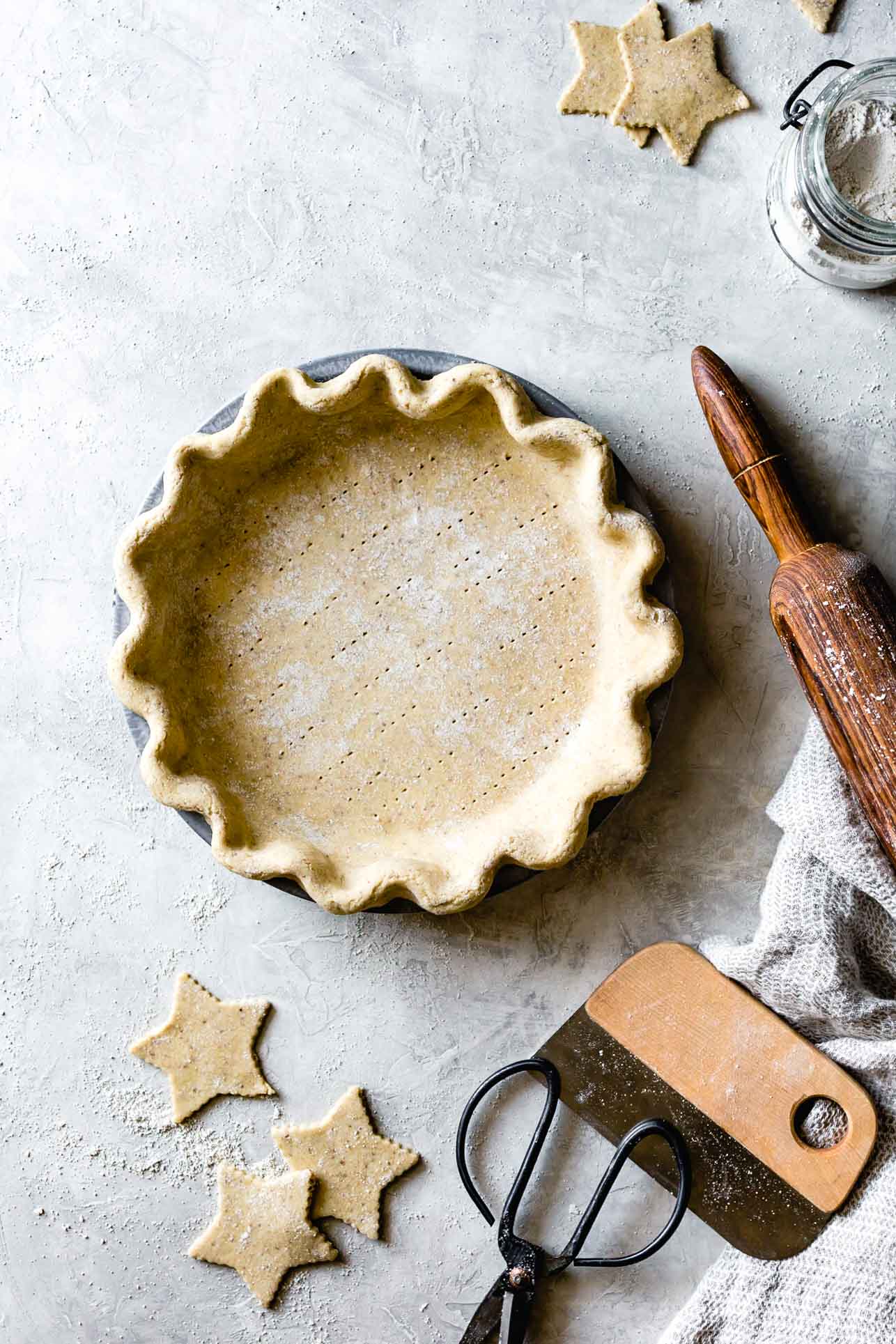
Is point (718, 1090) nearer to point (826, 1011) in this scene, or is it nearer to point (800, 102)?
point (826, 1011)

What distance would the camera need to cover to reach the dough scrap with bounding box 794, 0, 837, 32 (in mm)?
1709

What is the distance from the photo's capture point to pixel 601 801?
5.36ft

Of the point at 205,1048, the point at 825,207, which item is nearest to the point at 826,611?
the point at 825,207

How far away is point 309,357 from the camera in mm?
1759

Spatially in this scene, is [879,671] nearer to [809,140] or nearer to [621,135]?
[809,140]

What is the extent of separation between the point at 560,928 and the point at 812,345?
1.06m

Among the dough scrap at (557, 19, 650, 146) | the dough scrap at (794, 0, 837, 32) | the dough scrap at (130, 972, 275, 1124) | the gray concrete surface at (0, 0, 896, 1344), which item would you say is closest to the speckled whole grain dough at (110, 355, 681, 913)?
the gray concrete surface at (0, 0, 896, 1344)

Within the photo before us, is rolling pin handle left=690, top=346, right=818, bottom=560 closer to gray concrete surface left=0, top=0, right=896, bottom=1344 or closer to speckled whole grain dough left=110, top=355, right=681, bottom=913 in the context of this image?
gray concrete surface left=0, top=0, right=896, bottom=1344

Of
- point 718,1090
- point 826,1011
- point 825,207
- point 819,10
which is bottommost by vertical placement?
point 718,1090

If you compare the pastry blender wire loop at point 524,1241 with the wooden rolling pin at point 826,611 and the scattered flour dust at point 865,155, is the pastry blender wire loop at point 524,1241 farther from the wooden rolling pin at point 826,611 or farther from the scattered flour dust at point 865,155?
the scattered flour dust at point 865,155

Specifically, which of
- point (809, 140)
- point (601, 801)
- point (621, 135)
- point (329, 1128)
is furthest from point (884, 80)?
point (329, 1128)

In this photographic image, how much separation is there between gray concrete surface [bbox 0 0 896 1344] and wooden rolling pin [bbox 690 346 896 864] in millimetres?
103

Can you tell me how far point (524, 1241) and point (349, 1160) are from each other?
312mm

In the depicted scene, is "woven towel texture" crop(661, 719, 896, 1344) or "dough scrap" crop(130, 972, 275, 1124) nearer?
"woven towel texture" crop(661, 719, 896, 1344)
